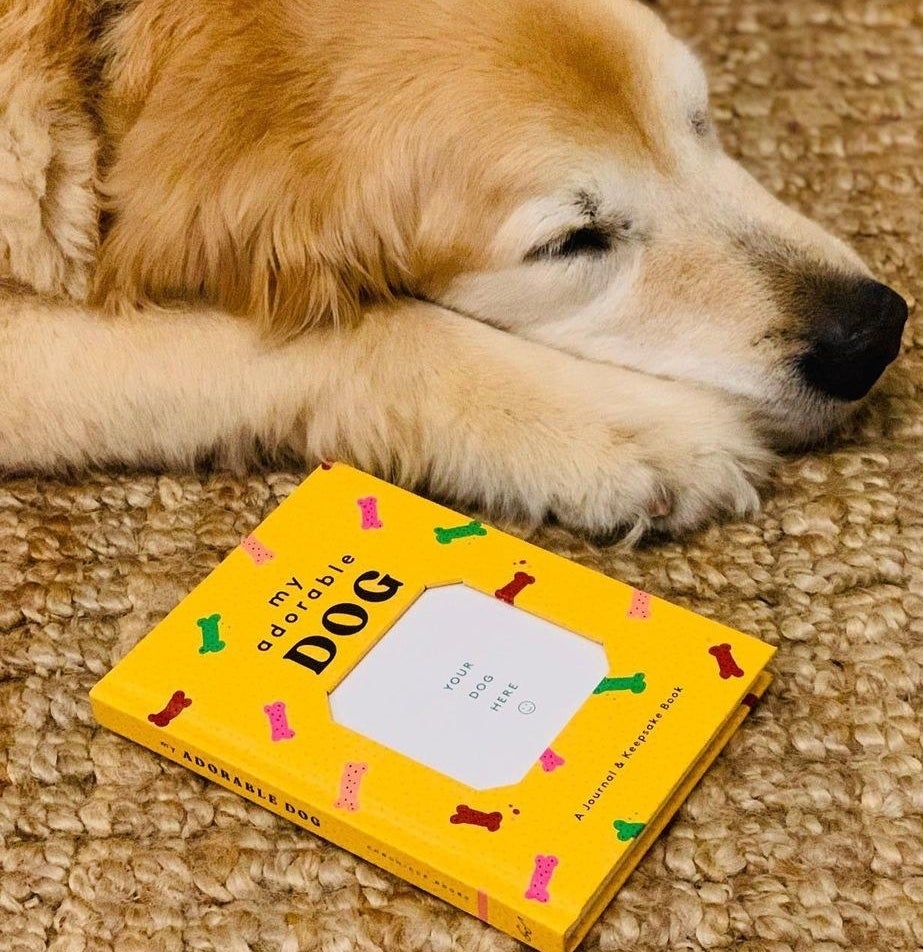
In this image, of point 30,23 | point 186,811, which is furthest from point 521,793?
point 30,23

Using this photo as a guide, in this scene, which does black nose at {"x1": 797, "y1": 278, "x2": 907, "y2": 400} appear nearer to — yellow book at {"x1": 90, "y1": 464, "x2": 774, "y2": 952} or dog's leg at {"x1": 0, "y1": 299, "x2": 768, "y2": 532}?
dog's leg at {"x1": 0, "y1": 299, "x2": 768, "y2": 532}

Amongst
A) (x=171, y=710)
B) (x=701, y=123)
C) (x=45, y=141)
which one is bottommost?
(x=171, y=710)

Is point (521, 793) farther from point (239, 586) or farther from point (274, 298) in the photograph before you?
point (274, 298)

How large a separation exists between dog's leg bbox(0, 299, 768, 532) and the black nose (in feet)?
0.30

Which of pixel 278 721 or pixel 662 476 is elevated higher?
pixel 662 476

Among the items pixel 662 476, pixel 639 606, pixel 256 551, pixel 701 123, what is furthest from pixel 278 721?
pixel 701 123

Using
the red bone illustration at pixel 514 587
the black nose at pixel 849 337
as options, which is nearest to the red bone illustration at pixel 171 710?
the red bone illustration at pixel 514 587

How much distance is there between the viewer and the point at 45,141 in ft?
4.19

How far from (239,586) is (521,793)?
33 cm

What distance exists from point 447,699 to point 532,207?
0.48m

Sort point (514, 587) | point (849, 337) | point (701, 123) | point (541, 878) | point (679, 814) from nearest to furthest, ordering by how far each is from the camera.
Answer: point (541, 878) → point (679, 814) → point (514, 587) → point (849, 337) → point (701, 123)

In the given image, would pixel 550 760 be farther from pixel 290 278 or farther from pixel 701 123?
pixel 701 123

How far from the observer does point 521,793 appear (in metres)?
0.99

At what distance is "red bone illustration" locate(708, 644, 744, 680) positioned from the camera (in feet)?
3.52
